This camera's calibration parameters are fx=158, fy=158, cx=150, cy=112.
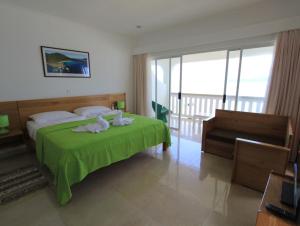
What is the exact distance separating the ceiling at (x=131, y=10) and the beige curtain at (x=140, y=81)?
1.05 meters

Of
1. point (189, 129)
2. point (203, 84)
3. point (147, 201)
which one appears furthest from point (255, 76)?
point (147, 201)

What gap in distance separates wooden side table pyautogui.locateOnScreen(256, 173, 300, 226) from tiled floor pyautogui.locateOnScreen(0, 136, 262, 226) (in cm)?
48

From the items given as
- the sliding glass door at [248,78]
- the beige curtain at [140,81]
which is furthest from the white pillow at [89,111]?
the sliding glass door at [248,78]

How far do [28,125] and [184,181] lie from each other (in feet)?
9.29

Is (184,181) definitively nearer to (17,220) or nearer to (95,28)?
(17,220)

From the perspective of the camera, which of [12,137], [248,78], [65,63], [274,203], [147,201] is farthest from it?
[65,63]

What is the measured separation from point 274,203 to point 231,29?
292 centimetres

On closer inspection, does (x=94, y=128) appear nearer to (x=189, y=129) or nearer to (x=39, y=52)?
(x=39, y=52)

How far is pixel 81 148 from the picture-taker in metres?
1.85

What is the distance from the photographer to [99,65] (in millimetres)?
4020

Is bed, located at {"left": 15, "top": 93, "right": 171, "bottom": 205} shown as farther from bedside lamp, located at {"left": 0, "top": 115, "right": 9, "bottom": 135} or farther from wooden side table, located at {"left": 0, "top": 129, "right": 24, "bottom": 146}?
bedside lamp, located at {"left": 0, "top": 115, "right": 9, "bottom": 135}

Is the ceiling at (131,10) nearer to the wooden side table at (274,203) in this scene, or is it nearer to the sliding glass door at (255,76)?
the sliding glass door at (255,76)

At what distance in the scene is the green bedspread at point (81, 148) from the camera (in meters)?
1.72

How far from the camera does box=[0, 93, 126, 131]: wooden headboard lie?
284 cm
